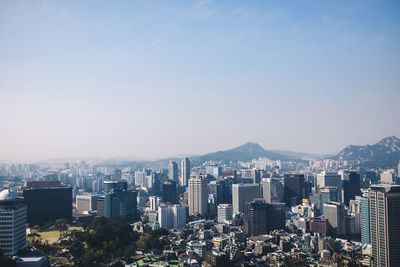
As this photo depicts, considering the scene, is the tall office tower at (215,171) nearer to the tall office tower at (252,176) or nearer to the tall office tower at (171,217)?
the tall office tower at (252,176)

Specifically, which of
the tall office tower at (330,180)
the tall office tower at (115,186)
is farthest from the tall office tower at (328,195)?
the tall office tower at (115,186)

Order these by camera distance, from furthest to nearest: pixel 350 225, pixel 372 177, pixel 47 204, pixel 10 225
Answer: pixel 372 177
pixel 350 225
pixel 47 204
pixel 10 225

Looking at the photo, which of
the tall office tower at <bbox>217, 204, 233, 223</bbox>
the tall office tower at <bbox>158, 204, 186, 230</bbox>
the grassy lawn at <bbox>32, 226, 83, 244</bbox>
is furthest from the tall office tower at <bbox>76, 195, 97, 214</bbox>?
the grassy lawn at <bbox>32, 226, 83, 244</bbox>

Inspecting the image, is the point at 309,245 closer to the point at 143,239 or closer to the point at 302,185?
the point at 143,239

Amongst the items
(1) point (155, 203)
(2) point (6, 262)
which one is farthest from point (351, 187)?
(2) point (6, 262)

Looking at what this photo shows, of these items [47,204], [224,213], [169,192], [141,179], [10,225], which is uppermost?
[10,225]

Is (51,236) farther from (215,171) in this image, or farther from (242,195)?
(215,171)

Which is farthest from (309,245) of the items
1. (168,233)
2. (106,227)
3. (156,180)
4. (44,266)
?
(156,180)
